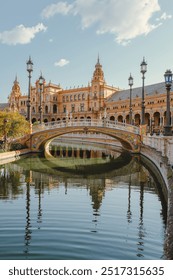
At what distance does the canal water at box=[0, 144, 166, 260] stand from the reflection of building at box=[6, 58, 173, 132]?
5088cm

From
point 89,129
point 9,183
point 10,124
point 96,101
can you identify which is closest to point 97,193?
point 9,183

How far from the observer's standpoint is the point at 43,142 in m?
37.0

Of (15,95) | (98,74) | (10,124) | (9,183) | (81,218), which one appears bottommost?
(81,218)

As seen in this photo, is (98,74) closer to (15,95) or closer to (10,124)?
(15,95)

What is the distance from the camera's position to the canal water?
7.52 meters

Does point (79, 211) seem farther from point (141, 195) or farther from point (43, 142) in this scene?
point (43, 142)

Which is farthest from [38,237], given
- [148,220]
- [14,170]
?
[14,170]

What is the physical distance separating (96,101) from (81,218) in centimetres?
8248

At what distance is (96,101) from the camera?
91375 millimetres

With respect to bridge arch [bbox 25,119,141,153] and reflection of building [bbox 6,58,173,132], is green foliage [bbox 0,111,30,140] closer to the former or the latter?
bridge arch [bbox 25,119,141,153]

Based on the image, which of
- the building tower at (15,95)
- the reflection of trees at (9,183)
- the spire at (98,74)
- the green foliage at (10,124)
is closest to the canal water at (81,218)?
the reflection of trees at (9,183)

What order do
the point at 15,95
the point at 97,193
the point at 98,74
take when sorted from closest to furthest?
the point at 97,193 → the point at 98,74 → the point at 15,95

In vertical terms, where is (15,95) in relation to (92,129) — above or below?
above

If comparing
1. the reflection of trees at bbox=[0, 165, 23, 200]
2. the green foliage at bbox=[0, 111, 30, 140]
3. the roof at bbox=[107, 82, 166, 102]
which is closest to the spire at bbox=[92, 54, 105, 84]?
the roof at bbox=[107, 82, 166, 102]
